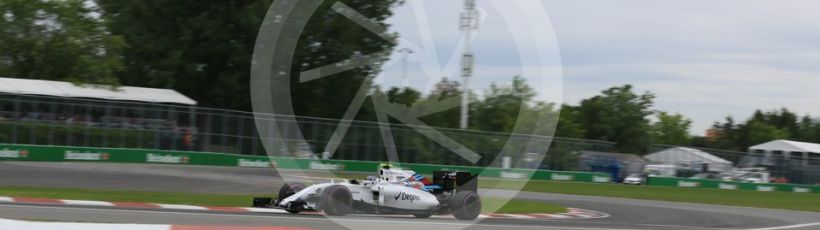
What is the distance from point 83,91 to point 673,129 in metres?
106

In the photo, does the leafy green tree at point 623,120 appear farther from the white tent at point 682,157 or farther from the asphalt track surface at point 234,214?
the asphalt track surface at point 234,214

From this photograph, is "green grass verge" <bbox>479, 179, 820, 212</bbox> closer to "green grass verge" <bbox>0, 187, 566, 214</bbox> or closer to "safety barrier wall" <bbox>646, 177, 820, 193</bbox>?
"safety barrier wall" <bbox>646, 177, 820, 193</bbox>

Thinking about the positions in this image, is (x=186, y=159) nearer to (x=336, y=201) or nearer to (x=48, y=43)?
(x=48, y=43)

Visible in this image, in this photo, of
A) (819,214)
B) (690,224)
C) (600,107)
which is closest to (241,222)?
(690,224)

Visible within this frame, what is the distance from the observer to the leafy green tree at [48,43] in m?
41.7

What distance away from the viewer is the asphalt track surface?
1395 centimetres

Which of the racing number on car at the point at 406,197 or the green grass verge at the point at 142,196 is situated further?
the green grass verge at the point at 142,196

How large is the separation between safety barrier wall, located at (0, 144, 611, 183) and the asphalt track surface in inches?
41.1

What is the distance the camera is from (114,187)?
21.0 m

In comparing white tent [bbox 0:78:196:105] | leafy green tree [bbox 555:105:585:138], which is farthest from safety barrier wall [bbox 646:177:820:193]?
leafy green tree [bbox 555:105:585:138]

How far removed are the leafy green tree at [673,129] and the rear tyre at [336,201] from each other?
115 m

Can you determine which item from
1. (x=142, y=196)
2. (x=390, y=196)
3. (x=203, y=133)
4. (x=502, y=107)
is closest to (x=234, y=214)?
(x=390, y=196)

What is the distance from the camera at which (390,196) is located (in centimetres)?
1656

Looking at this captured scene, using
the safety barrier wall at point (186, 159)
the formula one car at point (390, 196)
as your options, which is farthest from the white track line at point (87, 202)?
the safety barrier wall at point (186, 159)
